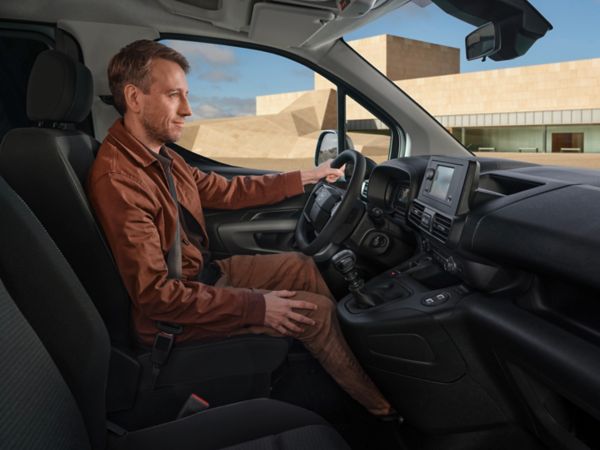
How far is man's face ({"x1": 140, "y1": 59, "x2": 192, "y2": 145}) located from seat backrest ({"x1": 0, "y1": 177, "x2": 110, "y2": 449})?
825mm

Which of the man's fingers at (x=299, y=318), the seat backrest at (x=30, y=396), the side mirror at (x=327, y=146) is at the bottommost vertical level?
the man's fingers at (x=299, y=318)

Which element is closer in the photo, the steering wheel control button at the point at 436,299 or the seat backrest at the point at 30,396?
the seat backrest at the point at 30,396

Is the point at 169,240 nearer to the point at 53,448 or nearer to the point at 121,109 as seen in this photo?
the point at 121,109

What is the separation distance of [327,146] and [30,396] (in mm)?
2096

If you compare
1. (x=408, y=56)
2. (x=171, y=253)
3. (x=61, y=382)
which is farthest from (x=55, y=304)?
Result: (x=408, y=56)

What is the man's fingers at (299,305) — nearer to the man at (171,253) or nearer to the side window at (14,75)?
the man at (171,253)

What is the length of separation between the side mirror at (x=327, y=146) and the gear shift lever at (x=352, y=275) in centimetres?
99

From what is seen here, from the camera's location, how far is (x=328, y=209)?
2.06m

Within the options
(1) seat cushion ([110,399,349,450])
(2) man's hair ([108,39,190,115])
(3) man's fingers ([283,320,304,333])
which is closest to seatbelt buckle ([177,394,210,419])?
(1) seat cushion ([110,399,349,450])

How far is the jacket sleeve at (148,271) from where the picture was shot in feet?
4.70

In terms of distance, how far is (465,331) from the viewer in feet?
4.48

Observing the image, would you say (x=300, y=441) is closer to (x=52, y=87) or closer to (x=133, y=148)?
(x=133, y=148)

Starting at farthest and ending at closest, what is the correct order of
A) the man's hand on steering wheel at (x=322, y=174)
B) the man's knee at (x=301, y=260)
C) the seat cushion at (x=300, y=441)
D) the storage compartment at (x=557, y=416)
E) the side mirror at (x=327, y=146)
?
the side mirror at (x=327, y=146), the man's hand on steering wheel at (x=322, y=174), the man's knee at (x=301, y=260), the storage compartment at (x=557, y=416), the seat cushion at (x=300, y=441)

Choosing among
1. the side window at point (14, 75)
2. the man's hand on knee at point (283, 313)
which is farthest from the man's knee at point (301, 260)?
the side window at point (14, 75)
